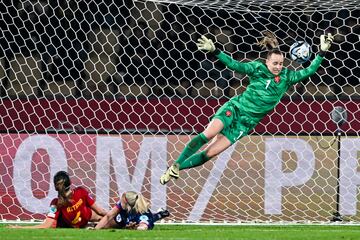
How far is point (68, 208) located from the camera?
1101 cm

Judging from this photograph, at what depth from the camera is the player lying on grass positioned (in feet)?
35.6

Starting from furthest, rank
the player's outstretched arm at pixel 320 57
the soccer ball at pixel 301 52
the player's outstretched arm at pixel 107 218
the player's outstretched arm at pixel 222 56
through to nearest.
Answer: the soccer ball at pixel 301 52 → the player's outstretched arm at pixel 320 57 → the player's outstretched arm at pixel 107 218 → the player's outstretched arm at pixel 222 56

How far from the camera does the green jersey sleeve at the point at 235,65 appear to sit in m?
10.9

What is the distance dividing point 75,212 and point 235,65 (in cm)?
193

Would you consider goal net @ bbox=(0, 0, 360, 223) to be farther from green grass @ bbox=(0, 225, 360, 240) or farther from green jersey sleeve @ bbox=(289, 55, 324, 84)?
green grass @ bbox=(0, 225, 360, 240)

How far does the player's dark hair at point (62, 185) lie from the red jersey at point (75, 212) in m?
0.05

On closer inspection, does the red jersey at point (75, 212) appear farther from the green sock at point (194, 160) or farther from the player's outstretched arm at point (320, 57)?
the player's outstretched arm at point (320, 57)

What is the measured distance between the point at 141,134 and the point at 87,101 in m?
0.78

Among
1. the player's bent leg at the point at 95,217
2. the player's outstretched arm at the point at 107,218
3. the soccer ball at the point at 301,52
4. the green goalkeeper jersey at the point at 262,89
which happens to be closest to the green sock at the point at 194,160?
the green goalkeeper jersey at the point at 262,89

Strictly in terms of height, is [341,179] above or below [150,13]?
below

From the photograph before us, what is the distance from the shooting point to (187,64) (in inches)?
536

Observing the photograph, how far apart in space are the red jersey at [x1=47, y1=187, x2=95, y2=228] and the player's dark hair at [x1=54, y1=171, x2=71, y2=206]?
0.05 m

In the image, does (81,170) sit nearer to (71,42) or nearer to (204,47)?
(71,42)

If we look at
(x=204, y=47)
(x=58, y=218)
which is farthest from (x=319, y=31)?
(x=58, y=218)
